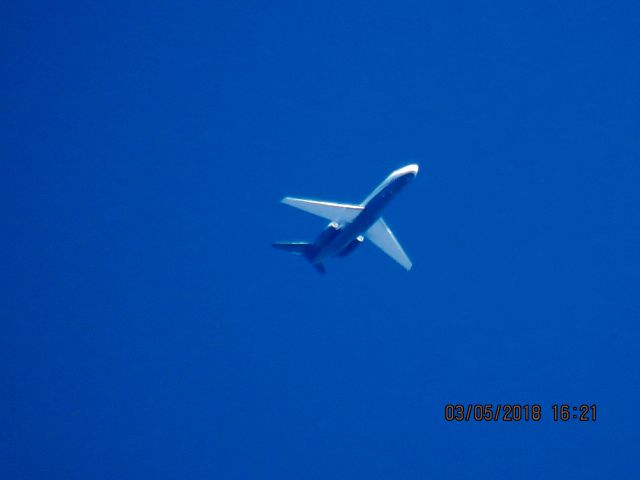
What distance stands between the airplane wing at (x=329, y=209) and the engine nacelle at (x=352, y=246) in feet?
5.27

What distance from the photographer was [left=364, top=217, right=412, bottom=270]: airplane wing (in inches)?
939

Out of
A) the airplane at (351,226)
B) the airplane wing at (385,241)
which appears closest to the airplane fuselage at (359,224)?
the airplane at (351,226)

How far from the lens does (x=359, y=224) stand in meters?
20.8

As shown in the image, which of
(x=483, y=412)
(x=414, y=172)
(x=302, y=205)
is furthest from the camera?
(x=483, y=412)

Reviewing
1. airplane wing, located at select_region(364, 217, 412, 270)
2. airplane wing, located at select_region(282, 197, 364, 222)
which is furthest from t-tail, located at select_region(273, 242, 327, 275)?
airplane wing, located at select_region(364, 217, 412, 270)

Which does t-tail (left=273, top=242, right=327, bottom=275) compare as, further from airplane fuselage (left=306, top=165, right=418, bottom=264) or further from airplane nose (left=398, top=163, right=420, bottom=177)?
airplane nose (left=398, top=163, right=420, bottom=177)

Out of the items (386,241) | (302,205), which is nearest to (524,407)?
(386,241)

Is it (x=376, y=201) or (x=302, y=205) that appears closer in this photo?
(x=376, y=201)

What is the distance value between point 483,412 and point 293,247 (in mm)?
12259

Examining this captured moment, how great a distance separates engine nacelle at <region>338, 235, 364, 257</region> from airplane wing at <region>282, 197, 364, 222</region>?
161cm

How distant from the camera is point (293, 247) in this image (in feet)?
75.0

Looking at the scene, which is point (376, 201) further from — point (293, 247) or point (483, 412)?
point (483, 412)

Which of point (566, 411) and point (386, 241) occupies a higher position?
point (386, 241)

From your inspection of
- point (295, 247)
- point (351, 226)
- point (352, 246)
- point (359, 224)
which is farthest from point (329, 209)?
point (295, 247)
